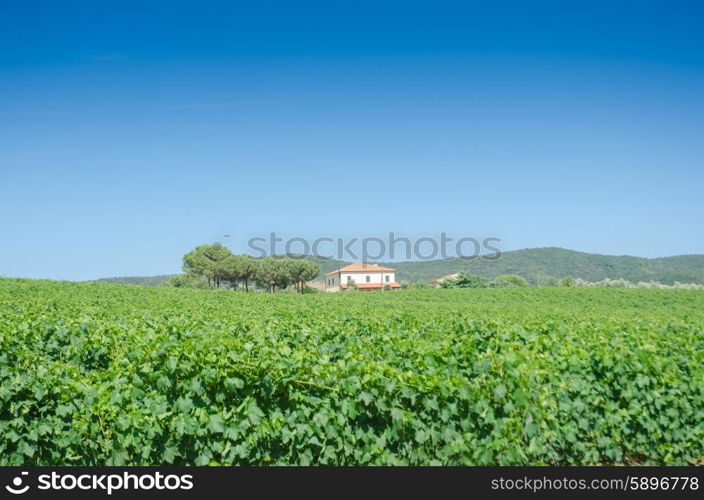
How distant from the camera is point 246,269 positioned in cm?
10012

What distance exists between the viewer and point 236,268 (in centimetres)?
9950

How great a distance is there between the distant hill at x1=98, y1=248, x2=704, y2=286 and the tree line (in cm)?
5405

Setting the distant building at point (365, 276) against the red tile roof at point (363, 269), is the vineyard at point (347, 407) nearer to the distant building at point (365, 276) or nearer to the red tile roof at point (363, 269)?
the distant building at point (365, 276)

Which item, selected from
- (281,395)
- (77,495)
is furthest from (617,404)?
(77,495)

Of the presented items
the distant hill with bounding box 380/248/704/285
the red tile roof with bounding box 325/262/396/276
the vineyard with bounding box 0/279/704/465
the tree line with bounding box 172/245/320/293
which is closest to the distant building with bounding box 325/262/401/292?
the red tile roof with bounding box 325/262/396/276

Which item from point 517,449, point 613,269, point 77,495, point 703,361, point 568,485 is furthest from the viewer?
point 613,269

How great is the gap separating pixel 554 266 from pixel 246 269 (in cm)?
11055

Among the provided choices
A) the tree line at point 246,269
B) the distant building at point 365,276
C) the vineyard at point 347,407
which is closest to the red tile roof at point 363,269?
the distant building at point 365,276

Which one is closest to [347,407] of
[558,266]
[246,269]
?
[246,269]

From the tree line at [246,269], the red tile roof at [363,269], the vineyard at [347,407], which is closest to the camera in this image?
the vineyard at [347,407]

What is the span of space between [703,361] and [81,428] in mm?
8873

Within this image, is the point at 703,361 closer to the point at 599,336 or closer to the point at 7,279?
the point at 599,336

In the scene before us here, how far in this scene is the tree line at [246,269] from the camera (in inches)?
3920

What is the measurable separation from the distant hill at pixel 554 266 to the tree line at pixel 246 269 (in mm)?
54047
